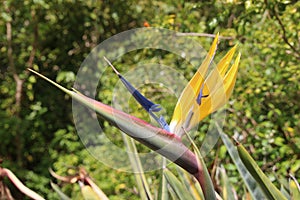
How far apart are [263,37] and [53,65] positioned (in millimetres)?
1784

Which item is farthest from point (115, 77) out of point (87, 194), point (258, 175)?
point (258, 175)

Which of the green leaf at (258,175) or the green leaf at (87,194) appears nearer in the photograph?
the green leaf at (258,175)

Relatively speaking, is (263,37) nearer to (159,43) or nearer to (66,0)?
(159,43)

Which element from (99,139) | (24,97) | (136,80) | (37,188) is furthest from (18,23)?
(136,80)

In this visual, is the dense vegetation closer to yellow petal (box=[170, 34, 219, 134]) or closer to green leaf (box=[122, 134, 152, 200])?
green leaf (box=[122, 134, 152, 200])

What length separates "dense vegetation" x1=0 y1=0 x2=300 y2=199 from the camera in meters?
2.09

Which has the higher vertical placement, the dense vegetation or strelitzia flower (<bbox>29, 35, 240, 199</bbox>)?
strelitzia flower (<bbox>29, 35, 240, 199</bbox>)

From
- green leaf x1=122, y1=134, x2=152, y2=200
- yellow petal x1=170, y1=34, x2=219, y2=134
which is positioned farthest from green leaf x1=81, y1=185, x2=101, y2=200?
yellow petal x1=170, y1=34, x2=219, y2=134

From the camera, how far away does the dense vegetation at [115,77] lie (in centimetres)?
209

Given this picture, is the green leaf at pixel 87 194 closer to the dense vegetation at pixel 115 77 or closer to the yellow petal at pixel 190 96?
the yellow petal at pixel 190 96

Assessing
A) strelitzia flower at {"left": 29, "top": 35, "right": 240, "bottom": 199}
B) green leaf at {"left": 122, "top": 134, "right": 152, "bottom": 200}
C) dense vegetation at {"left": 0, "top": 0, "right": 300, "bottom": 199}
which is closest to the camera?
strelitzia flower at {"left": 29, "top": 35, "right": 240, "bottom": 199}

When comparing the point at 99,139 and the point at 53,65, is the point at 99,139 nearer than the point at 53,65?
Yes

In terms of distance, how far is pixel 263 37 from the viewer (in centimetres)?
215

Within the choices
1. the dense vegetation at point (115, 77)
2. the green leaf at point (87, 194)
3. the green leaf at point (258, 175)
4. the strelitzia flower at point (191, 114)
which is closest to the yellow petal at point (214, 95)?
the strelitzia flower at point (191, 114)
